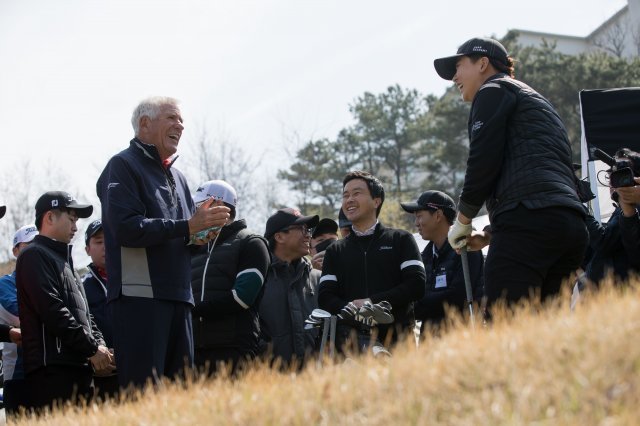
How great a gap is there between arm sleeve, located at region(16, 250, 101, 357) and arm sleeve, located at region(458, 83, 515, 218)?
9.89 feet

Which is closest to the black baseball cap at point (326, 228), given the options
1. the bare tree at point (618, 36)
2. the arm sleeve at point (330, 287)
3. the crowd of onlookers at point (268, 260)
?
the crowd of onlookers at point (268, 260)

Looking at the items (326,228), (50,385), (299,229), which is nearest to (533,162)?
(299,229)

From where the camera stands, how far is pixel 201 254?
6.89 metres

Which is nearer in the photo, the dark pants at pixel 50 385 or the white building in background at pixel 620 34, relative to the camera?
the dark pants at pixel 50 385

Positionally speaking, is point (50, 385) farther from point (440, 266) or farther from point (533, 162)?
point (533, 162)

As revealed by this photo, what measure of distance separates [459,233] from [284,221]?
2.89 m

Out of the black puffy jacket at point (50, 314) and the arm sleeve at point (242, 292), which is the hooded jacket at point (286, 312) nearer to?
the arm sleeve at point (242, 292)

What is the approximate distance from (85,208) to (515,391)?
4.84 m

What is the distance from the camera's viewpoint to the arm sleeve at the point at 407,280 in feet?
21.8

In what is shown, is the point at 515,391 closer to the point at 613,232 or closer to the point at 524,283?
the point at 524,283

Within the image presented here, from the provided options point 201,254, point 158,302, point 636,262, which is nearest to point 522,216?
point 636,262

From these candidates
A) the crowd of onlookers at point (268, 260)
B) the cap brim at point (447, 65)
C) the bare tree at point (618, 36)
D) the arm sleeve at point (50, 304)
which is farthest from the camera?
the bare tree at point (618, 36)

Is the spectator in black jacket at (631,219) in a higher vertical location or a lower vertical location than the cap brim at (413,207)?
lower

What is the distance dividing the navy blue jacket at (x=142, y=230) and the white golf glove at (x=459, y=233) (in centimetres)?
167
